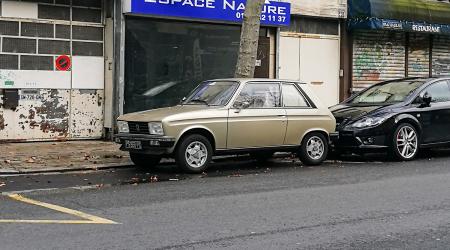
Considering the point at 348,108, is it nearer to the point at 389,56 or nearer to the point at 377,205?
the point at 377,205

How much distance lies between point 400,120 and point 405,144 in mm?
505

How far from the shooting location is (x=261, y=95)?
1104 centimetres

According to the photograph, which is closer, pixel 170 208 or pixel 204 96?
pixel 170 208

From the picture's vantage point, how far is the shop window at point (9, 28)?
13.7 meters

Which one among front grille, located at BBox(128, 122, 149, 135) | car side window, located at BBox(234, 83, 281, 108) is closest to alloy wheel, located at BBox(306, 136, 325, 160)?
car side window, located at BBox(234, 83, 281, 108)

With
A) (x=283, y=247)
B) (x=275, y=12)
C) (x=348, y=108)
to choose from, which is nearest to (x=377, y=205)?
(x=283, y=247)

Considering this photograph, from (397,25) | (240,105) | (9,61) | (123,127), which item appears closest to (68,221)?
(123,127)

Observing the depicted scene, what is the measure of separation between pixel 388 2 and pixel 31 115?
35.6ft

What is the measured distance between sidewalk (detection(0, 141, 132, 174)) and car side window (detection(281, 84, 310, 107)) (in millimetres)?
3094

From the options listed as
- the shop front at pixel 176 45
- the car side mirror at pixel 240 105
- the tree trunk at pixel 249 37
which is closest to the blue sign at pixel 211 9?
the shop front at pixel 176 45

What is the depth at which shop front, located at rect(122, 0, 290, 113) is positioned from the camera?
15.0m

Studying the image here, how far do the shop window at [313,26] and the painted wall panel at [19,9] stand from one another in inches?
270

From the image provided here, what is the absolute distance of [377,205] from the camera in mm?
7688

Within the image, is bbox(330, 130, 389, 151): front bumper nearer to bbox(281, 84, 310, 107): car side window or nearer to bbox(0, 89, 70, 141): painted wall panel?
bbox(281, 84, 310, 107): car side window
